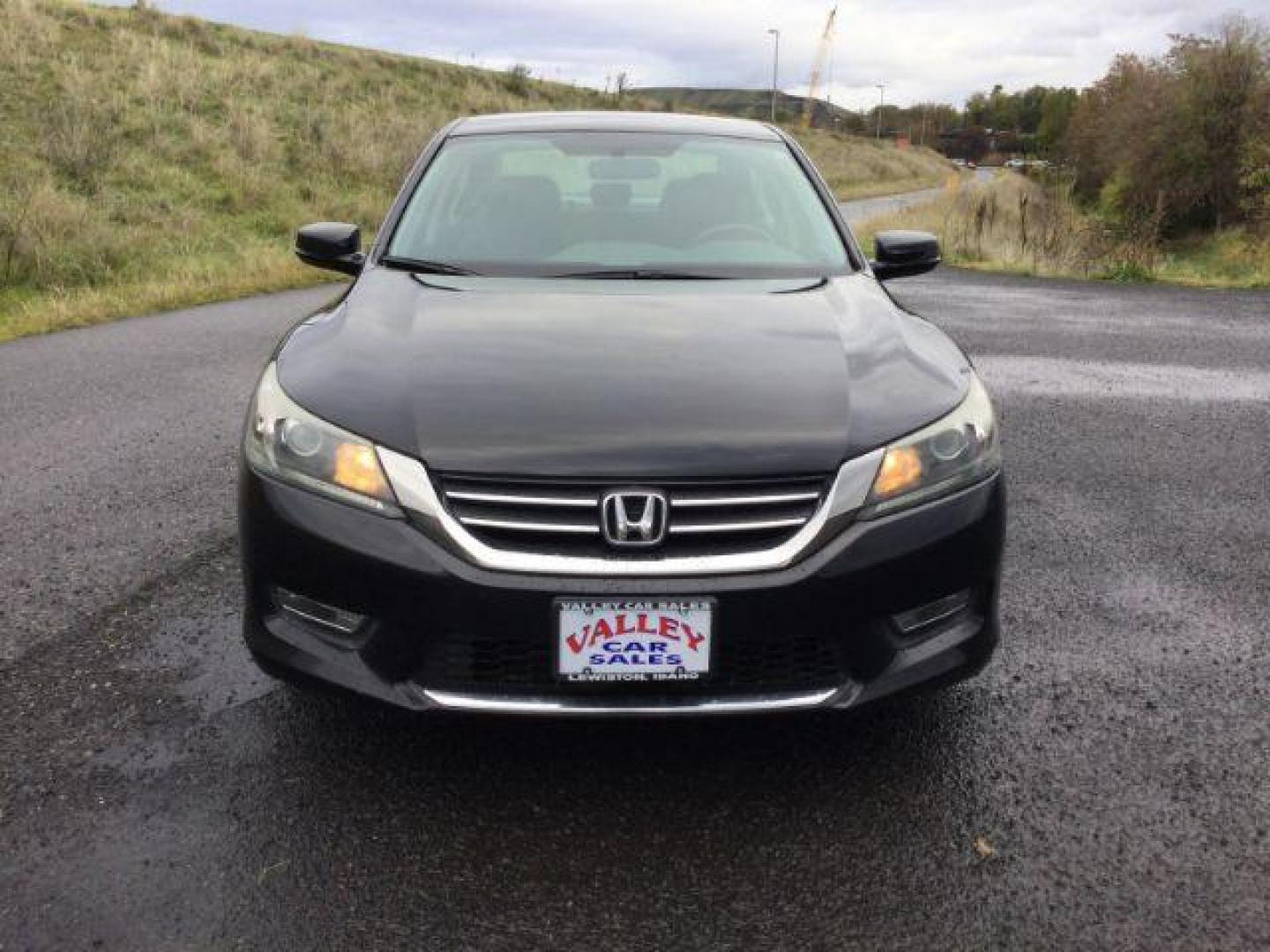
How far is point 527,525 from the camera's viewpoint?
7.50 feet

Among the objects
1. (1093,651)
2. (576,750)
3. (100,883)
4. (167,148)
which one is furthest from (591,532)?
(167,148)

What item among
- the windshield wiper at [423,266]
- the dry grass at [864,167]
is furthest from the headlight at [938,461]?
A: the dry grass at [864,167]

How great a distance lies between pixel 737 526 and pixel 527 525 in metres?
0.42

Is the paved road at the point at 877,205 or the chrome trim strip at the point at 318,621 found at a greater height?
the chrome trim strip at the point at 318,621

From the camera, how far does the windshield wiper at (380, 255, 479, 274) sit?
3.44m

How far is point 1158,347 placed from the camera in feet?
29.0

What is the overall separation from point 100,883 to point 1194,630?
3019 mm

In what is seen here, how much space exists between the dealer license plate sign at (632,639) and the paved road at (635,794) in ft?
1.11

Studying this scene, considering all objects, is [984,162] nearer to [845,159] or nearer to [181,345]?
[845,159]

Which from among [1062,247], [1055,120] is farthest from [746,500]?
[1055,120]

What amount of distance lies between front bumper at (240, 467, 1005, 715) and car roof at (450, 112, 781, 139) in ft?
7.38

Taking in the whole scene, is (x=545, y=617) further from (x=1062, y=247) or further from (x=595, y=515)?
(x=1062, y=247)

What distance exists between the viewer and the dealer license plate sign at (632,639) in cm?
224

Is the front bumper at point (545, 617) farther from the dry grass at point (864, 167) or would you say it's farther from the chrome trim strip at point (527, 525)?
the dry grass at point (864, 167)
